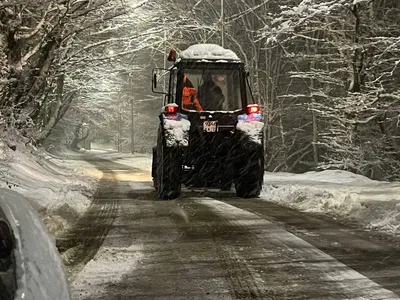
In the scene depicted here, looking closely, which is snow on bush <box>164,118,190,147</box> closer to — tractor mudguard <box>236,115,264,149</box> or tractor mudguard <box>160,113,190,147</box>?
tractor mudguard <box>160,113,190,147</box>

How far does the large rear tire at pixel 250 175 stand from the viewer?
1120cm

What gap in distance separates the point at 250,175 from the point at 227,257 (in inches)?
231

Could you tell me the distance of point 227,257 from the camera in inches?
218

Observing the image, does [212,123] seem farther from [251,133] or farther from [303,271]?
[303,271]

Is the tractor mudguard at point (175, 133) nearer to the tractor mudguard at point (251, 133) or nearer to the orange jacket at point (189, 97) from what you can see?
the orange jacket at point (189, 97)

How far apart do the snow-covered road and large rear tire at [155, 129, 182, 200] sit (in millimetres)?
1915

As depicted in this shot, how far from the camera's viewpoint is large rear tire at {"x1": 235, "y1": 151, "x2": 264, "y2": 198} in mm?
11195

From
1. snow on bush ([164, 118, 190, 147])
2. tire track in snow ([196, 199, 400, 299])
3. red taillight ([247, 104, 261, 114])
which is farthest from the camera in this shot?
red taillight ([247, 104, 261, 114])

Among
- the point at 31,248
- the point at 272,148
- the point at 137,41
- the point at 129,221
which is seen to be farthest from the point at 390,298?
the point at 272,148

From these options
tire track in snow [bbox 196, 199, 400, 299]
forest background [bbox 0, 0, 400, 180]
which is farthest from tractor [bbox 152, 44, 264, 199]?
tire track in snow [bbox 196, 199, 400, 299]

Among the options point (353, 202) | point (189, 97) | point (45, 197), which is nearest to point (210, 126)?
point (189, 97)

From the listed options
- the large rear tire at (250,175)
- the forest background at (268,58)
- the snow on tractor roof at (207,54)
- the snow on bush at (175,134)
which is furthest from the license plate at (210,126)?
the forest background at (268,58)

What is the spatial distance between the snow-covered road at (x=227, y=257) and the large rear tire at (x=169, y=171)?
1.92 meters

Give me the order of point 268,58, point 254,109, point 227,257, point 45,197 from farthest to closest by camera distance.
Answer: point 268,58 < point 254,109 < point 45,197 < point 227,257
